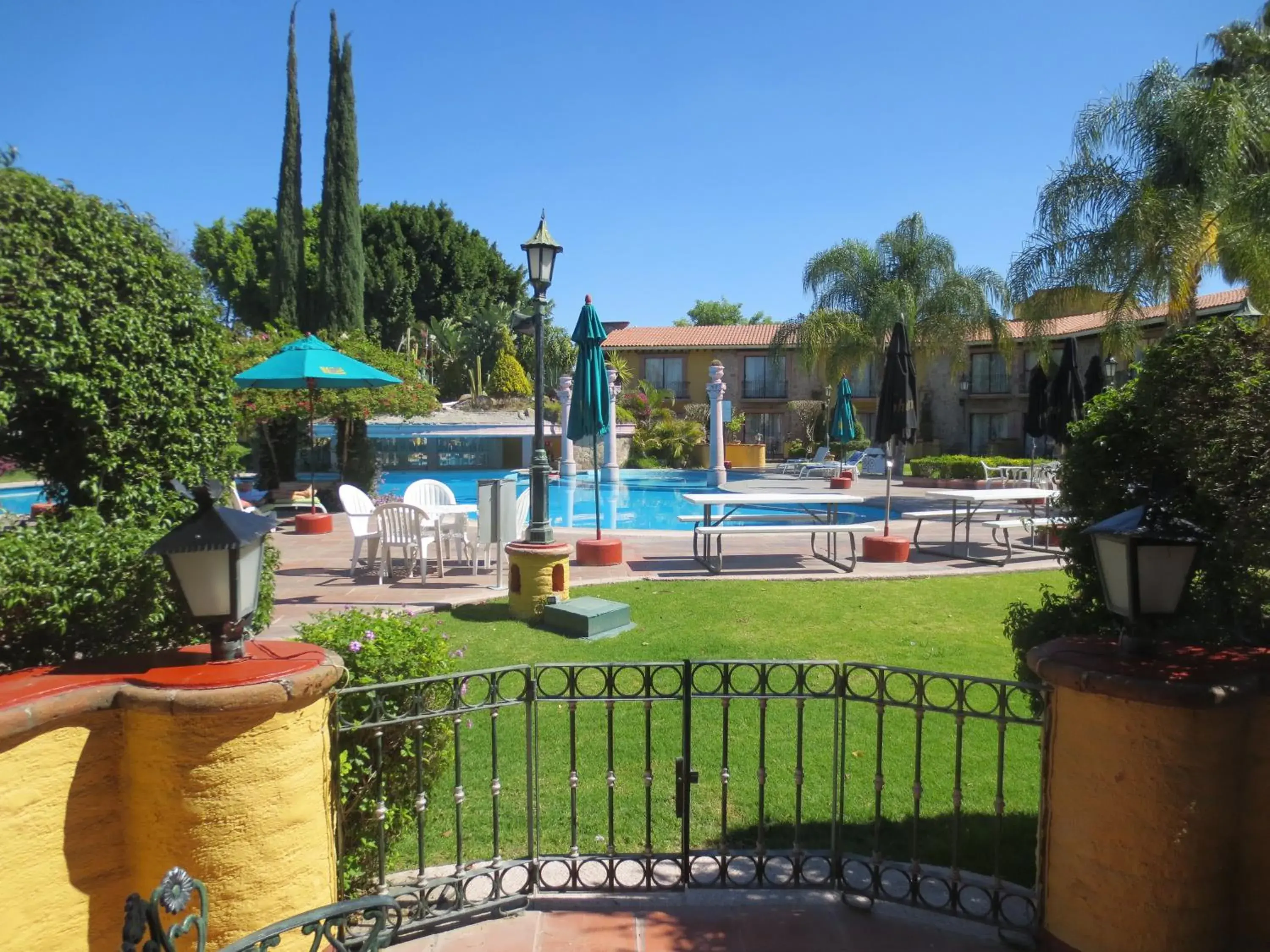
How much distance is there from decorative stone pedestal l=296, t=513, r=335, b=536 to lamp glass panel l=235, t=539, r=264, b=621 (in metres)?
10.9

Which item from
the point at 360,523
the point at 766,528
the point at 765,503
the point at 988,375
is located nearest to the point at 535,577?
the point at 360,523

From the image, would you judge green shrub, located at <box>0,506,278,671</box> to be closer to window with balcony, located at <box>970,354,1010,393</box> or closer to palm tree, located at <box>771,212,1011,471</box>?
palm tree, located at <box>771,212,1011,471</box>

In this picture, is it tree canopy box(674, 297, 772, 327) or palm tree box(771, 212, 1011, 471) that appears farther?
tree canopy box(674, 297, 772, 327)

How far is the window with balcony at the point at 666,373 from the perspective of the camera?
40219 millimetres

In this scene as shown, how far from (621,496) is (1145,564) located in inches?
796

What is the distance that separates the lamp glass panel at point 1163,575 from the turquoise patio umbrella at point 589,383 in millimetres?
8225

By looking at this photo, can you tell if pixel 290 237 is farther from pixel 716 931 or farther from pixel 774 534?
pixel 716 931

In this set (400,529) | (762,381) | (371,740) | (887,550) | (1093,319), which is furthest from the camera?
(762,381)

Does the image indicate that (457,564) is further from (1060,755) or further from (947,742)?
(1060,755)

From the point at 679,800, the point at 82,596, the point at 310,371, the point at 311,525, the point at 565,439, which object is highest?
the point at 310,371

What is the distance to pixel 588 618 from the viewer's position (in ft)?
22.2

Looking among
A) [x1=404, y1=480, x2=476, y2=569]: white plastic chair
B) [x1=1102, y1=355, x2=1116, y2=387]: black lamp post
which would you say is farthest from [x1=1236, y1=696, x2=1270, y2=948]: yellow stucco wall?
[x1=1102, y1=355, x2=1116, y2=387]: black lamp post

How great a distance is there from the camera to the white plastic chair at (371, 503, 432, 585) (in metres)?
8.68

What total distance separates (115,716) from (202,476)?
1.63 m
